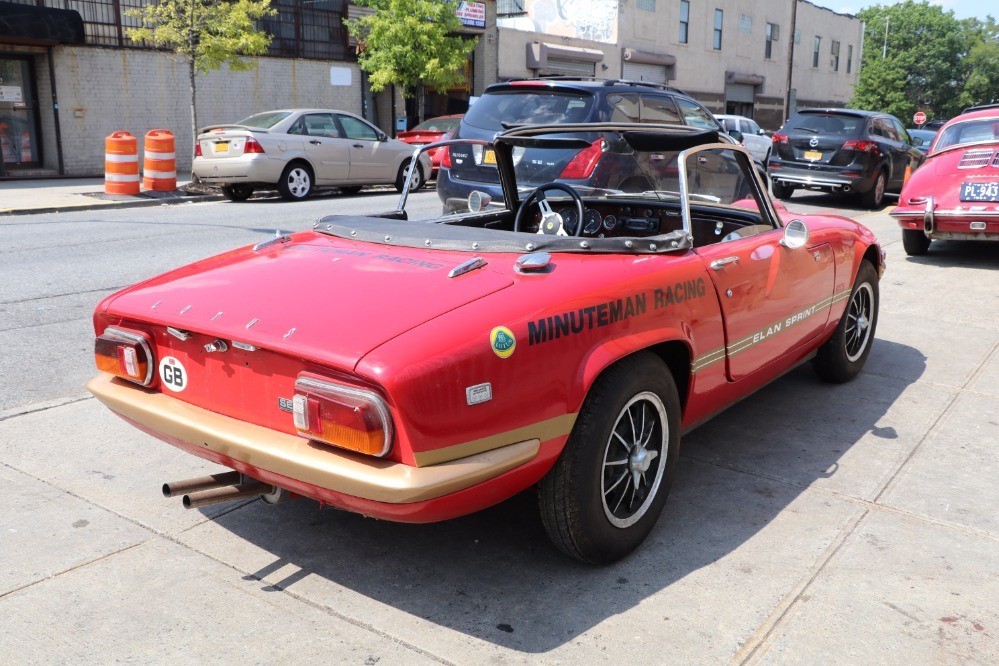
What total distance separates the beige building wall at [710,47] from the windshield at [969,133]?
73.0 feet

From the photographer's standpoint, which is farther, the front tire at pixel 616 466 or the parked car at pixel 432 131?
the parked car at pixel 432 131

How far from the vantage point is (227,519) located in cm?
373

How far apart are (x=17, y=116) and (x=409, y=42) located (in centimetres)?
975

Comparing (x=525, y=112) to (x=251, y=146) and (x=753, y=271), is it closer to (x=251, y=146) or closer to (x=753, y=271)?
(x=753, y=271)

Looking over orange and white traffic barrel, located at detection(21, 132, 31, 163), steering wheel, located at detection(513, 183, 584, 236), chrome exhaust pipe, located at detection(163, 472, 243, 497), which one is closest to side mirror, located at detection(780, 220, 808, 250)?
steering wheel, located at detection(513, 183, 584, 236)

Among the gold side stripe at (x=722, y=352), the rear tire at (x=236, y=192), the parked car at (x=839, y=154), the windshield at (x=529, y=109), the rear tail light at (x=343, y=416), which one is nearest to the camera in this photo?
the rear tail light at (x=343, y=416)

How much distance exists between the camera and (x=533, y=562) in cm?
341

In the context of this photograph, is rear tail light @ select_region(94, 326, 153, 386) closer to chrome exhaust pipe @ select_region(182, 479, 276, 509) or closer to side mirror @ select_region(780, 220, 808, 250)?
chrome exhaust pipe @ select_region(182, 479, 276, 509)

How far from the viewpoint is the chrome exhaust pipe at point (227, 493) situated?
311 cm

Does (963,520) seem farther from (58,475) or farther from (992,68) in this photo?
(992,68)

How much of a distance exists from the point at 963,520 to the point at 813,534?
2.26 feet

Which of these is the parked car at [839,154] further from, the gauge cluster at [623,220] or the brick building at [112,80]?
the brick building at [112,80]

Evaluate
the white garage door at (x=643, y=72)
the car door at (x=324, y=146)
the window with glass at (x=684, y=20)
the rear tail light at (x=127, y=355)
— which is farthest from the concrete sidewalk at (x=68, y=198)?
the window with glass at (x=684, y=20)

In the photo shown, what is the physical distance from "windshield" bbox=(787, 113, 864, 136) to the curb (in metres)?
10.2
